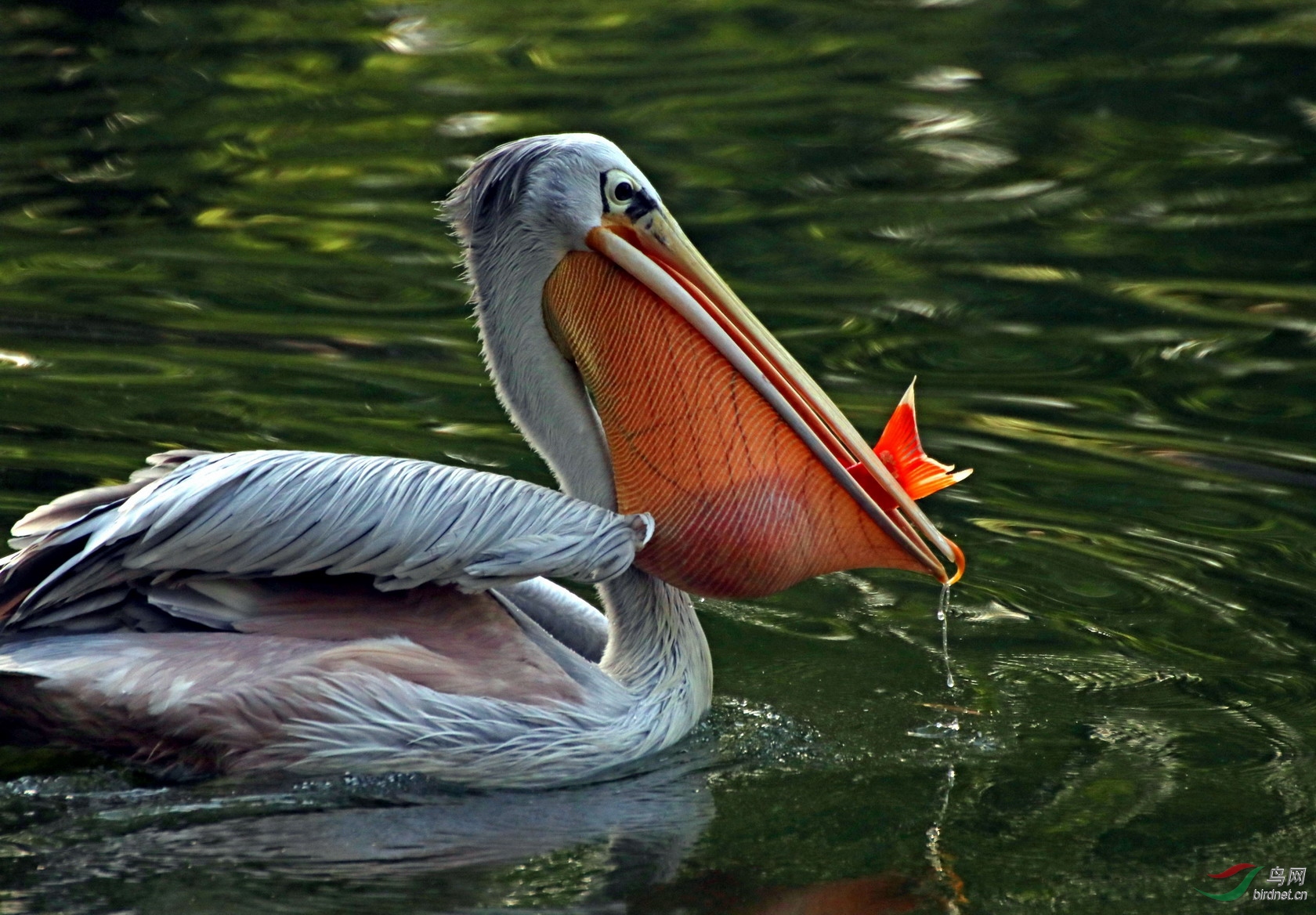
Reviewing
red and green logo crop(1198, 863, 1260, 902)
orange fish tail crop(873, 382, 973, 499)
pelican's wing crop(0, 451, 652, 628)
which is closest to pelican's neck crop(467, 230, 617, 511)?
pelican's wing crop(0, 451, 652, 628)

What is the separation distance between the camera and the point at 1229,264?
295 inches

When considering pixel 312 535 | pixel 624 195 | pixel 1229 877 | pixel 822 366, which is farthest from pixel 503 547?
pixel 822 366

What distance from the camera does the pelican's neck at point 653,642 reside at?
4145 millimetres

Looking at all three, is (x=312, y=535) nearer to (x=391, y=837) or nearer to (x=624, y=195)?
(x=391, y=837)

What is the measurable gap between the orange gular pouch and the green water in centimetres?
43

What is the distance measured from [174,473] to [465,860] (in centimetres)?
108

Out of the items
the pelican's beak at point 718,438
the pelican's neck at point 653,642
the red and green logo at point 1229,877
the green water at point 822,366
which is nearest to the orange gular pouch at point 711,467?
the pelican's beak at point 718,438

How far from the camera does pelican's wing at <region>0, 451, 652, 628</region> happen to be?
384 cm

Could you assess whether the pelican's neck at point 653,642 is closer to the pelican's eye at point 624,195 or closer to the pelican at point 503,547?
the pelican at point 503,547

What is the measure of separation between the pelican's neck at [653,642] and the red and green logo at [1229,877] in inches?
47.3

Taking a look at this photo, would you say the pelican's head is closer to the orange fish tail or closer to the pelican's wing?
the orange fish tail

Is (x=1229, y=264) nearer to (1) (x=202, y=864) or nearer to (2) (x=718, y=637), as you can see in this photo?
(2) (x=718, y=637)

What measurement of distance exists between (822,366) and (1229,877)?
11.1 ft

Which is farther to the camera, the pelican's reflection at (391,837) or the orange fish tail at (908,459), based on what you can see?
the orange fish tail at (908,459)
